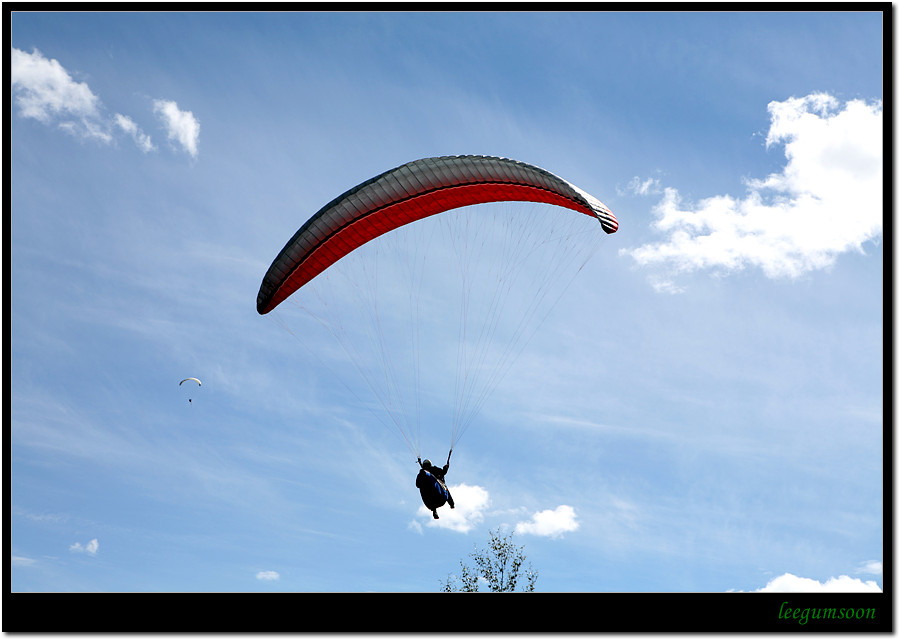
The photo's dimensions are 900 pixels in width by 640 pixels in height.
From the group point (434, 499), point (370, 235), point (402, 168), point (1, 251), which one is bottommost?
point (434, 499)

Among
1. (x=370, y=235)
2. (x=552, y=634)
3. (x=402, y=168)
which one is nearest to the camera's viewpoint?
(x=552, y=634)

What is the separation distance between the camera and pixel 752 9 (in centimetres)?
1310

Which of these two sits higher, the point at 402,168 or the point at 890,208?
the point at 402,168

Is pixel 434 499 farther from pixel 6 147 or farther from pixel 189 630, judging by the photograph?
pixel 6 147

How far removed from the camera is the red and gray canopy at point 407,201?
1622cm

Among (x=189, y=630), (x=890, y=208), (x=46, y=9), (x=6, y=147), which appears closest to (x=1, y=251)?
(x=6, y=147)

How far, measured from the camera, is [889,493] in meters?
12.7

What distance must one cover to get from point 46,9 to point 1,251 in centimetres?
420

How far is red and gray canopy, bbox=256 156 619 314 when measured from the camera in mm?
16219

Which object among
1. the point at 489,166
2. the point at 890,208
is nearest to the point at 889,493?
the point at 890,208

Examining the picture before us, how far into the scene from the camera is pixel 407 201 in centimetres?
1673

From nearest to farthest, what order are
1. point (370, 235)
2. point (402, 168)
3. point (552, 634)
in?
point (552, 634) < point (402, 168) < point (370, 235)

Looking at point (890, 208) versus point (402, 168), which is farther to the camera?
point (402, 168)

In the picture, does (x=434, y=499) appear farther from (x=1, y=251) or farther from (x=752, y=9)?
(x=752, y=9)
